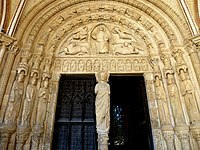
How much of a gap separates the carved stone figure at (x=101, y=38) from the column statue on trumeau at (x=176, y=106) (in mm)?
1471

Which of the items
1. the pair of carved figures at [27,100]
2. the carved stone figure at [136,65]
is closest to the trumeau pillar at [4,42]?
the pair of carved figures at [27,100]

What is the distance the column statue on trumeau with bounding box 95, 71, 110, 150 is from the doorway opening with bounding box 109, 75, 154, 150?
23.8 inches

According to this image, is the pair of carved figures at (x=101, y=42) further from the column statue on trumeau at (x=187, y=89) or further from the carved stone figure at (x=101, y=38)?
the column statue on trumeau at (x=187, y=89)

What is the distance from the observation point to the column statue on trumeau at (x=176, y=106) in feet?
11.6

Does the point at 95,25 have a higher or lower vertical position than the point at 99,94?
higher

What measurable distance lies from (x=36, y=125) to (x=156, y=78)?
2.85 m

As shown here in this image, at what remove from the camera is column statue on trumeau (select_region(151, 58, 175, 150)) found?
3665 millimetres

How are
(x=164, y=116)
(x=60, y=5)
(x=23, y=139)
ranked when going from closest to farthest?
(x=23, y=139), (x=164, y=116), (x=60, y=5)

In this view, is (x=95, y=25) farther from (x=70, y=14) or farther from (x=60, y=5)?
(x=60, y=5)

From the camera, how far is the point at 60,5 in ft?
15.9

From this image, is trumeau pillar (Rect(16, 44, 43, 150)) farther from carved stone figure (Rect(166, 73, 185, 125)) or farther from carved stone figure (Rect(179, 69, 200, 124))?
carved stone figure (Rect(179, 69, 200, 124))

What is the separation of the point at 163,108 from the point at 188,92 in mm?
610

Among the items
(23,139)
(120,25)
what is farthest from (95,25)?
(23,139)

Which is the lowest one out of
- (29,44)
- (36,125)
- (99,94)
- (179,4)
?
(36,125)
